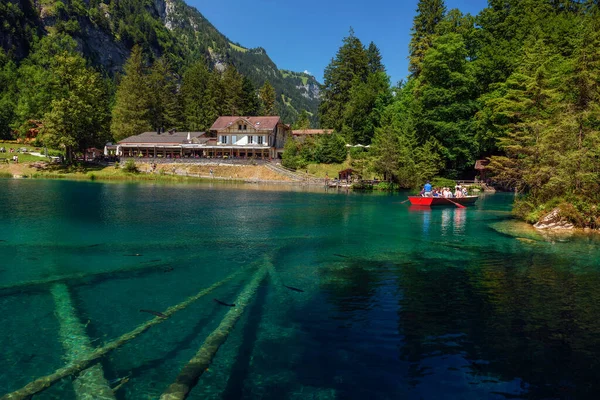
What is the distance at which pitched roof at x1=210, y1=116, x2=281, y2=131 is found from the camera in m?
91.1

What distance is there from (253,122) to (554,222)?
72.4 metres

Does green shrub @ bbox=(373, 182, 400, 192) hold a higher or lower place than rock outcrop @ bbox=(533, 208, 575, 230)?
higher

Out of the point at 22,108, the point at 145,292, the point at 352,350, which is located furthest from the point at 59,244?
the point at 22,108

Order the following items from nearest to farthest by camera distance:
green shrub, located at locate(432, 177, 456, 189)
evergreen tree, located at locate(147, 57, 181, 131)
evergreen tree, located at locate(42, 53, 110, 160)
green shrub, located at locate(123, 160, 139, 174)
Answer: green shrub, located at locate(432, 177, 456, 189) → evergreen tree, located at locate(42, 53, 110, 160) → green shrub, located at locate(123, 160, 139, 174) → evergreen tree, located at locate(147, 57, 181, 131)

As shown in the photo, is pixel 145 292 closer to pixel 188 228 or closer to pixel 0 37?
pixel 188 228

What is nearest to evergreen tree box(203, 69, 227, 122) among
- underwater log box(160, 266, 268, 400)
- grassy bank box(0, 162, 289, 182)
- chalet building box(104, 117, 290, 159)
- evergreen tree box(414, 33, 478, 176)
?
chalet building box(104, 117, 290, 159)

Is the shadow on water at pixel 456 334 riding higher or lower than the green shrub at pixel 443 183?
lower

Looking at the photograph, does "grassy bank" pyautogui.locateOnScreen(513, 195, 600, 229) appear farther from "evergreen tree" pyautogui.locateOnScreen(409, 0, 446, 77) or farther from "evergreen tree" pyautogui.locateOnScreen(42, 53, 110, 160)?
"evergreen tree" pyautogui.locateOnScreen(42, 53, 110, 160)

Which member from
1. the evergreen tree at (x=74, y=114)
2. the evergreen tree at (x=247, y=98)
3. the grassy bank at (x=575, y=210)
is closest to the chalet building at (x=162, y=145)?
the evergreen tree at (x=74, y=114)

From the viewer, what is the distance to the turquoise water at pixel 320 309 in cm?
859

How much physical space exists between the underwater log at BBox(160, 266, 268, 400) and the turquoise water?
193 mm

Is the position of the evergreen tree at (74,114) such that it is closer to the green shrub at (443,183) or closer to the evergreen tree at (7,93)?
the evergreen tree at (7,93)

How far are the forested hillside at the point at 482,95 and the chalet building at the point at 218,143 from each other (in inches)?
738

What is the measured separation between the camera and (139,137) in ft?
301
